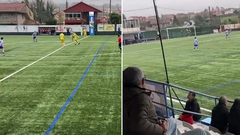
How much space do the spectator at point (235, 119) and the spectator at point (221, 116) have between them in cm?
2

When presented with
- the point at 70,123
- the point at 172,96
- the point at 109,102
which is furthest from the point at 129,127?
the point at 109,102

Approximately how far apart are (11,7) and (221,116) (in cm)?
253

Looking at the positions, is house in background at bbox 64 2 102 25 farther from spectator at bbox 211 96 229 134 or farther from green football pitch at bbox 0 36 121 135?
spectator at bbox 211 96 229 134

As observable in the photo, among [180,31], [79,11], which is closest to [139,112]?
[180,31]

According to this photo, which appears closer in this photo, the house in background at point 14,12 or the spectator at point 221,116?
the spectator at point 221,116

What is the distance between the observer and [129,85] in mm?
912

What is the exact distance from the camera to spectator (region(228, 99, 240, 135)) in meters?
1.06

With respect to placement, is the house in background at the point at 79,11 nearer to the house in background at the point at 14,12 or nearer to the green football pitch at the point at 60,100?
the house in background at the point at 14,12

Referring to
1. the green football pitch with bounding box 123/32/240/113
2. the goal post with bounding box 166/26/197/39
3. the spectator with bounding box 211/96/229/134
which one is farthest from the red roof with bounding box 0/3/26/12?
the spectator with bounding box 211/96/229/134

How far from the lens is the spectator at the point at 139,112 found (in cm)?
83

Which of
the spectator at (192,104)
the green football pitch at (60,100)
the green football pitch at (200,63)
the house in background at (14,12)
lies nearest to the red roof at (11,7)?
the house in background at (14,12)

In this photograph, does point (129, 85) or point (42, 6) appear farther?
point (42, 6)

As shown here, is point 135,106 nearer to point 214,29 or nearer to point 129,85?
point 129,85

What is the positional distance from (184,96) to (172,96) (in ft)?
0.27
